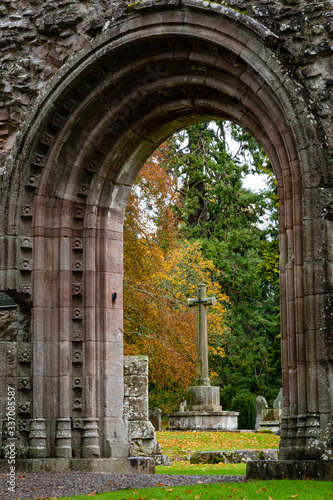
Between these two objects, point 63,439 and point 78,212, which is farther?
point 78,212

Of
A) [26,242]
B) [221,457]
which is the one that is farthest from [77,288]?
[221,457]

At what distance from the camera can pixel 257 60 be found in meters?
8.79

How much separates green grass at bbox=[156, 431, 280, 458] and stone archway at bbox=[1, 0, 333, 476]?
12.0 feet

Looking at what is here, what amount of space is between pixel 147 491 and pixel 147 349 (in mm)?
10221

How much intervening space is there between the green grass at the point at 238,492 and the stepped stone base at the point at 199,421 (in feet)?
34.6

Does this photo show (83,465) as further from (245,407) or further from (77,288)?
(245,407)

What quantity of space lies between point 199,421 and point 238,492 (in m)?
11.3

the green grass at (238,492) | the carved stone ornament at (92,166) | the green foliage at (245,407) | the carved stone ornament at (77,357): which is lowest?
the green foliage at (245,407)

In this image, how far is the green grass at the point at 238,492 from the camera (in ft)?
21.8

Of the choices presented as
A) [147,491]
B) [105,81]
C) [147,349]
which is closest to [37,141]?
[105,81]

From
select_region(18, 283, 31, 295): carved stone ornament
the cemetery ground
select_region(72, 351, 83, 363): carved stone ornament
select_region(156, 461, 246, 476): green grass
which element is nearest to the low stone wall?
select_region(156, 461, 246, 476): green grass

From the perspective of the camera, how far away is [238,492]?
6852mm

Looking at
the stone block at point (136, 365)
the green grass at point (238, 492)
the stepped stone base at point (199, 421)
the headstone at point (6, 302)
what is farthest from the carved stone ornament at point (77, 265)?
the stepped stone base at point (199, 421)

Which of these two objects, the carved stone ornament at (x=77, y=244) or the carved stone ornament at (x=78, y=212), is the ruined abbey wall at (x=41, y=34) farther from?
the carved stone ornament at (x=77, y=244)
